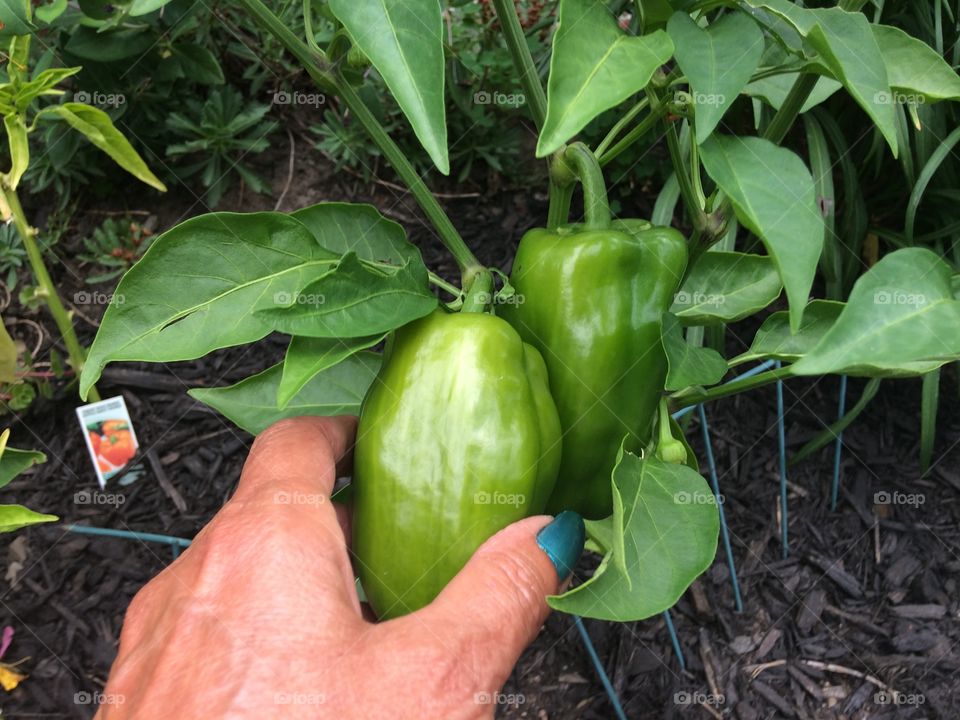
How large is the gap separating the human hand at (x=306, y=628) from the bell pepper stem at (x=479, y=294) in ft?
0.76

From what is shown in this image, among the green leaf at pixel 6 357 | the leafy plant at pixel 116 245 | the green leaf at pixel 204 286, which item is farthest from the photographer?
the leafy plant at pixel 116 245

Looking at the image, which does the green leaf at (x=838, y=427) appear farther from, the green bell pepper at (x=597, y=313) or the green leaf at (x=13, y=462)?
the green leaf at (x=13, y=462)

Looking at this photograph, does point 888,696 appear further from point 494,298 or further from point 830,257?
point 494,298

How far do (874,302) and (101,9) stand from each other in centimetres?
138

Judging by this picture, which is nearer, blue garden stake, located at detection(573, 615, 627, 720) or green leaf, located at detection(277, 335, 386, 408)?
green leaf, located at detection(277, 335, 386, 408)

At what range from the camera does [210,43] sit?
1604mm

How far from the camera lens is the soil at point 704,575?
135 cm

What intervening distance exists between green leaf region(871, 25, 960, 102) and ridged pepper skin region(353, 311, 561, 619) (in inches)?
16.7

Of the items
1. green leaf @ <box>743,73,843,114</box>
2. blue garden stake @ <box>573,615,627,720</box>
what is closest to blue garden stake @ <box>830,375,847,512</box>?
blue garden stake @ <box>573,615,627,720</box>

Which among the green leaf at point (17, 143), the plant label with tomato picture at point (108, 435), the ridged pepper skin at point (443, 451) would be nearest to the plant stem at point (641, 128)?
the ridged pepper skin at point (443, 451)

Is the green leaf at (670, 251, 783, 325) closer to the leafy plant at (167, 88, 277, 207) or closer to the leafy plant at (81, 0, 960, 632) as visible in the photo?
the leafy plant at (81, 0, 960, 632)

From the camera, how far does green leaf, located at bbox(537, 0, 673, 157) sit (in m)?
0.56

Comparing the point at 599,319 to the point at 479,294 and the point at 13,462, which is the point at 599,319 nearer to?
the point at 479,294

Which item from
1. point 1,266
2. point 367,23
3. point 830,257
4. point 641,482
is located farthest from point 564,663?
point 1,266
